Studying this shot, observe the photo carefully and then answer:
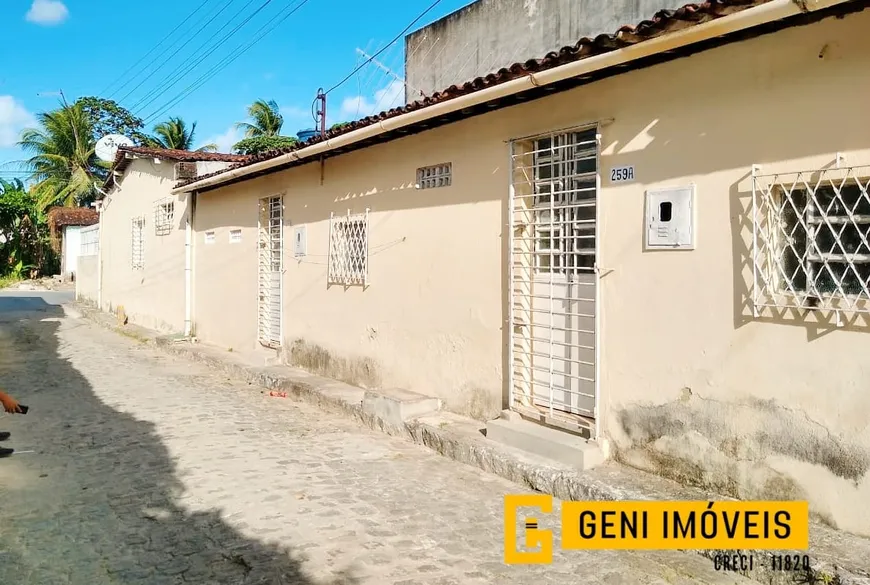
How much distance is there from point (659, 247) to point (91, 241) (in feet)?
71.0

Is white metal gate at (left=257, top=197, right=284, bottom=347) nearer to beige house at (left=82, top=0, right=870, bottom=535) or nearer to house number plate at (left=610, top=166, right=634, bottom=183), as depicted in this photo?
beige house at (left=82, top=0, right=870, bottom=535)

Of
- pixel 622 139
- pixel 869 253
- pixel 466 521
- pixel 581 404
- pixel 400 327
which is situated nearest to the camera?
pixel 869 253

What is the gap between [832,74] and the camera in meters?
3.68

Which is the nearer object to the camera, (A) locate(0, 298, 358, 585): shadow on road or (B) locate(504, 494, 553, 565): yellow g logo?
(A) locate(0, 298, 358, 585): shadow on road

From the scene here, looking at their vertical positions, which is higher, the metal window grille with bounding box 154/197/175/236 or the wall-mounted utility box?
the metal window grille with bounding box 154/197/175/236

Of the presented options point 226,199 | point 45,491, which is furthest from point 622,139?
point 226,199

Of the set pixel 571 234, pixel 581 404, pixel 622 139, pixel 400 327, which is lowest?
pixel 581 404

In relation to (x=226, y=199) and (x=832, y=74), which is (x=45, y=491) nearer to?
(x=832, y=74)

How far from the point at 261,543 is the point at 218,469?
1624 mm

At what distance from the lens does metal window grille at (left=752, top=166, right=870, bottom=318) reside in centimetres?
365

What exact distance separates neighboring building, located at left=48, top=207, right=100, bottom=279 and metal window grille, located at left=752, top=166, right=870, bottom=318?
30.6 metres

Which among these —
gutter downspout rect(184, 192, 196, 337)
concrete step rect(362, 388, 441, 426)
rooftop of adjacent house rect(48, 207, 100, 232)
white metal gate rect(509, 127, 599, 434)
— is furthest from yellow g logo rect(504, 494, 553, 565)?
rooftop of adjacent house rect(48, 207, 100, 232)

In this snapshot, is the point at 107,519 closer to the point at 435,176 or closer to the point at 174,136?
the point at 435,176

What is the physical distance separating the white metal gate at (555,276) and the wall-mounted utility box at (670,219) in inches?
21.4
